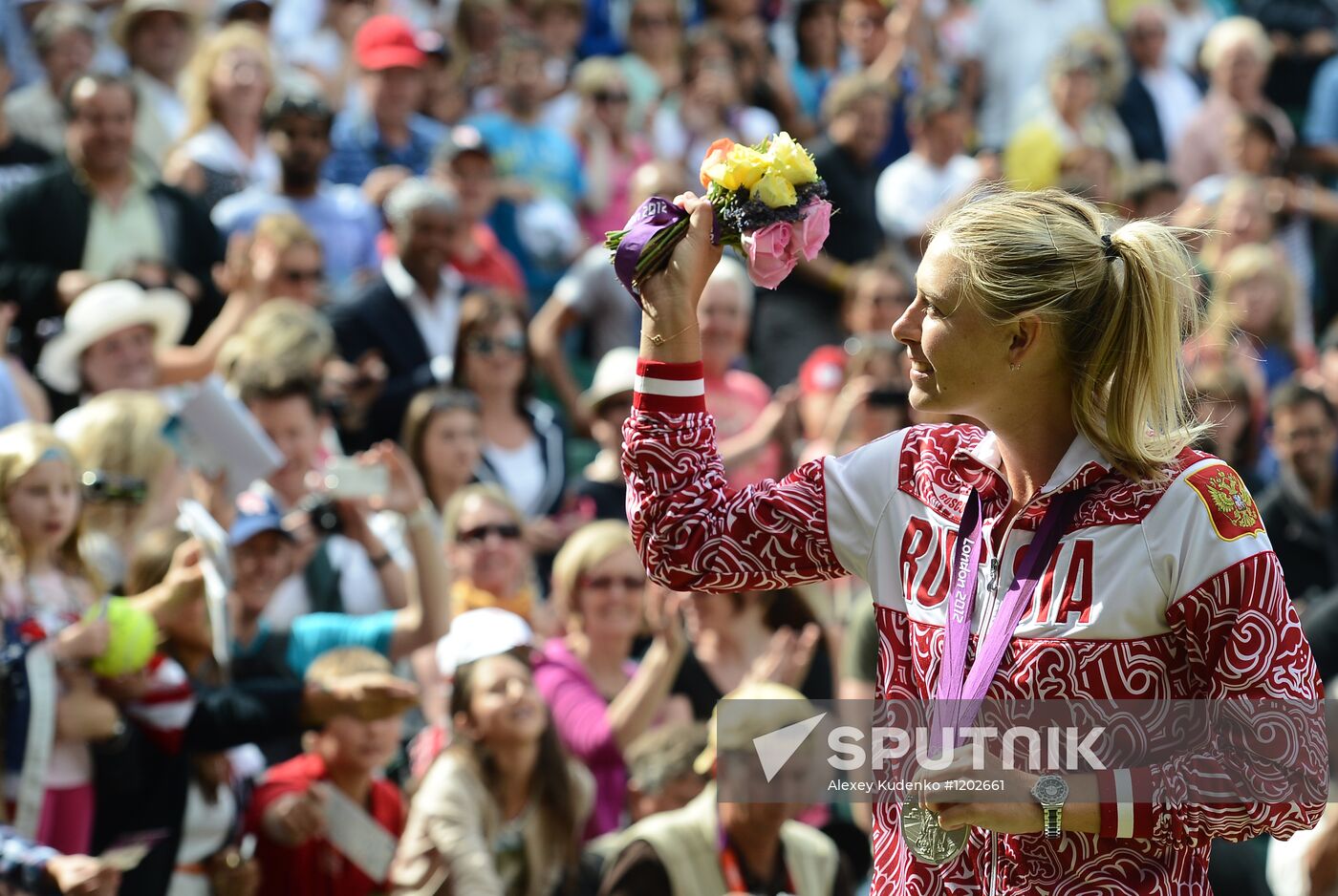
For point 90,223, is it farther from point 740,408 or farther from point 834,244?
point 834,244

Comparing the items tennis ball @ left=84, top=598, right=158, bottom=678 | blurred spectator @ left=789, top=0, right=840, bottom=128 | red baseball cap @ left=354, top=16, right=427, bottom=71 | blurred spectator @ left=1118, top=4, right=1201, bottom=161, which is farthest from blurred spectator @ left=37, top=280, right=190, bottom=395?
blurred spectator @ left=1118, top=4, right=1201, bottom=161

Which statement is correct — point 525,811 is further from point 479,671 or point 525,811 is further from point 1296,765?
point 1296,765

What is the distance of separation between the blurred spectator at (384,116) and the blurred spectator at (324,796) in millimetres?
4351

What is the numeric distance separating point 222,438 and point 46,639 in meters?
1.29

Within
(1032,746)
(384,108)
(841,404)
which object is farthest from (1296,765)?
(384,108)

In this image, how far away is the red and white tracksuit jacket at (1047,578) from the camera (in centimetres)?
238

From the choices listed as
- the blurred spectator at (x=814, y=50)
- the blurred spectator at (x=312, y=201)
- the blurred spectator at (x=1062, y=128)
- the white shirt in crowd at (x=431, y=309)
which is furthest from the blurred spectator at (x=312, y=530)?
the blurred spectator at (x=814, y=50)

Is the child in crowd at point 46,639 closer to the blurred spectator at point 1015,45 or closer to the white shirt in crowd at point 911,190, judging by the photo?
the white shirt in crowd at point 911,190

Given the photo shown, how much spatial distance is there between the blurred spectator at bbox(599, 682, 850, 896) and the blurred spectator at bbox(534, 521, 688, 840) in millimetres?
576

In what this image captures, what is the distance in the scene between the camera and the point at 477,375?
7203 millimetres

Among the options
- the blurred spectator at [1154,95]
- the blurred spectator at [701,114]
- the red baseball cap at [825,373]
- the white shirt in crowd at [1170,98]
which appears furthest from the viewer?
the white shirt in crowd at [1170,98]

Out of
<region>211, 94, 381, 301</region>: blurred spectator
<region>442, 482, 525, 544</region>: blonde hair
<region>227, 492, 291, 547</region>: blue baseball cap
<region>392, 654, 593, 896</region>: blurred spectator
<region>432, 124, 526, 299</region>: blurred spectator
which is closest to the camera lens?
<region>392, 654, 593, 896</region>: blurred spectator

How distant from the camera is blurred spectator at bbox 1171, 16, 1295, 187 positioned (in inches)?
432

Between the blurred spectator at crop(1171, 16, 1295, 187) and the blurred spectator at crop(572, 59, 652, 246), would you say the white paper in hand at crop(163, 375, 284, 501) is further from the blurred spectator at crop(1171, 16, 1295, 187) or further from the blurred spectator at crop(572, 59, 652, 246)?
the blurred spectator at crop(1171, 16, 1295, 187)
